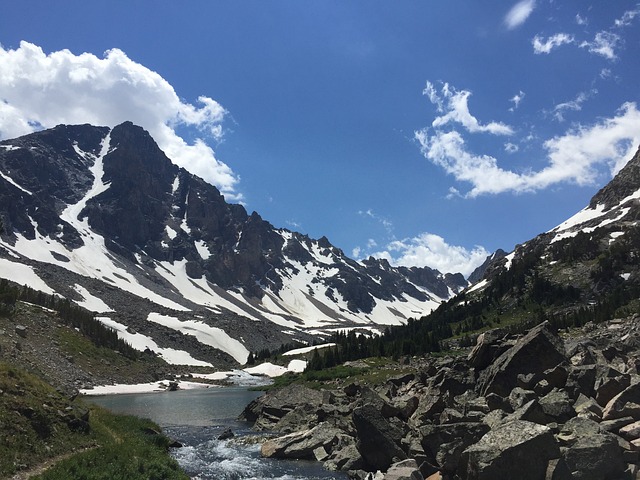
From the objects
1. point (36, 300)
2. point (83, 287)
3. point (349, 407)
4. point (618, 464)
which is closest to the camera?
point (618, 464)

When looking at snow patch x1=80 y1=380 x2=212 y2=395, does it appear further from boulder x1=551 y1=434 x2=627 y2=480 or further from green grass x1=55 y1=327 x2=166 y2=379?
boulder x1=551 y1=434 x2=627 y2=480

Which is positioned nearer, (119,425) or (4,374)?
(4,374)

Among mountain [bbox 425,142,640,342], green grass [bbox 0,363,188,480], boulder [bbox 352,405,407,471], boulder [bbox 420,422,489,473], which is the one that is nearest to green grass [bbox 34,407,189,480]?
green grass [bbox 0,363,188,480]

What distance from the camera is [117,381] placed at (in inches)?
3770

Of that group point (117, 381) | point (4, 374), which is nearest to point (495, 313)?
point (117, 381)

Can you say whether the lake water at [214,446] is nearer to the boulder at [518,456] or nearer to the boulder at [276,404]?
the boulder at [276,404]

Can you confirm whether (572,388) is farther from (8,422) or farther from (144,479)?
(8,422)

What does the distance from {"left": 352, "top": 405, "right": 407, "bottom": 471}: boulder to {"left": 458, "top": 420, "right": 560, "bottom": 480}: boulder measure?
8.61 metres

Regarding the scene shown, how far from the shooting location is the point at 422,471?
23.3 metres

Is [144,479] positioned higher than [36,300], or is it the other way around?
[36,300]

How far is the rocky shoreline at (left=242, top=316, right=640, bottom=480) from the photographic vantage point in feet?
59.7

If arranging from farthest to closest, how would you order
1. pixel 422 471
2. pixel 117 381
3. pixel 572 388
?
pixel 117 381 → pixel 572 388 → pixel 422 471

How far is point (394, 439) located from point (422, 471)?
14.5 feet

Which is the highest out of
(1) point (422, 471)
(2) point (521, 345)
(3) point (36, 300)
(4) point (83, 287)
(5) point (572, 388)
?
(4) point (83, 287)
